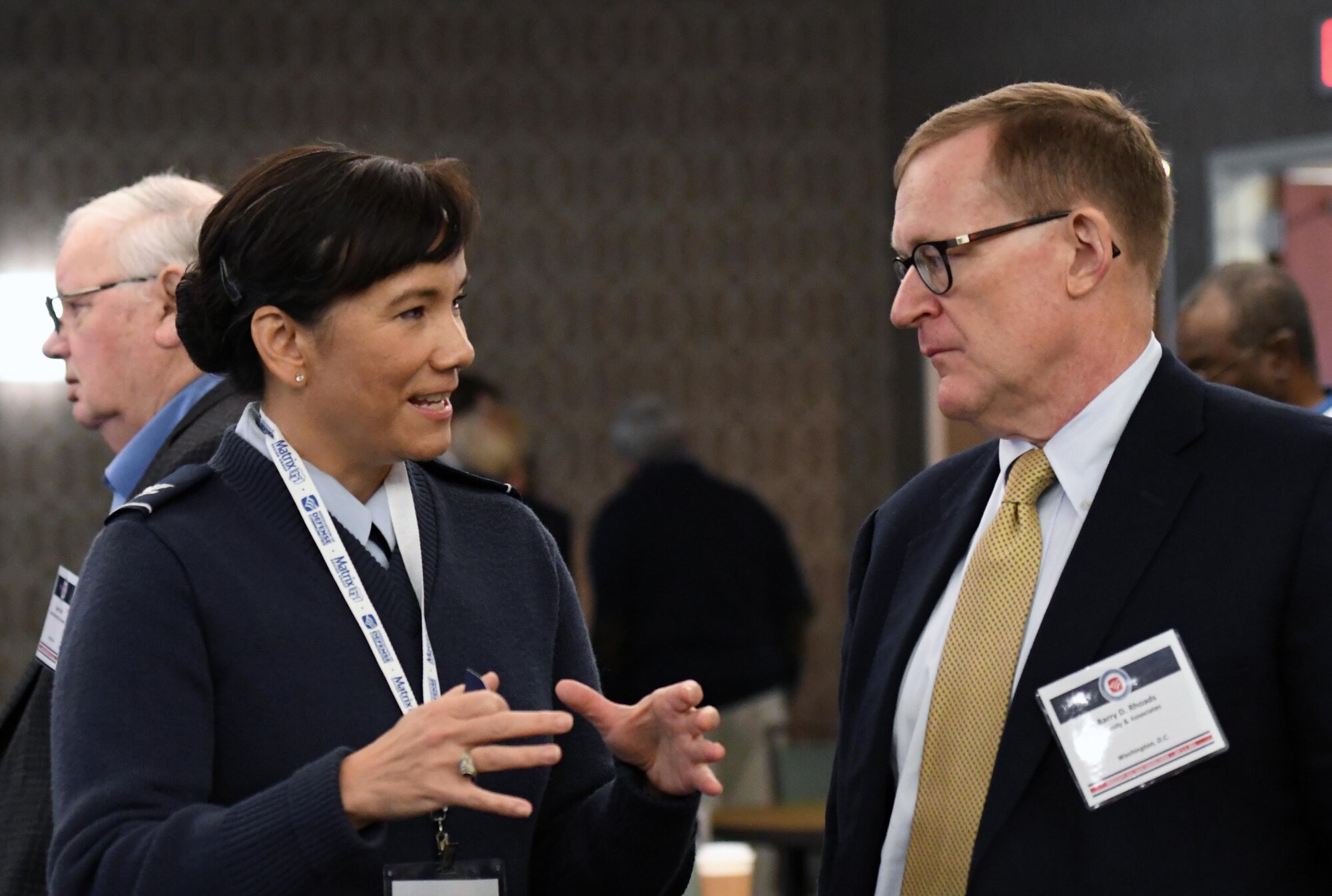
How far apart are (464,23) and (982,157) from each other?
20.0 feet

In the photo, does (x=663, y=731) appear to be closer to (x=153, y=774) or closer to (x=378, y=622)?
(x=378, y=622)

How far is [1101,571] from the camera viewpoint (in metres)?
1.61

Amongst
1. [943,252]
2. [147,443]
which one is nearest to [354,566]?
[943,252]

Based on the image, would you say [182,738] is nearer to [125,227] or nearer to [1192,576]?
[1192,576]

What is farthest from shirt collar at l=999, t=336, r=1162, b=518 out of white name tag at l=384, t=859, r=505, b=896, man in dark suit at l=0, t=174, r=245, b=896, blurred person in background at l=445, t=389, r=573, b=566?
blurred person in background at l=445, t=389, r=573, b=566

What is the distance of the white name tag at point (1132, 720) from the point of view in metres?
1.52

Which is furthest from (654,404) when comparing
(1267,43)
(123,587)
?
(123,587)

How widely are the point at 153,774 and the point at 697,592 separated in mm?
3972

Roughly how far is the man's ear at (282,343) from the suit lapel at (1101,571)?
0.84 meters

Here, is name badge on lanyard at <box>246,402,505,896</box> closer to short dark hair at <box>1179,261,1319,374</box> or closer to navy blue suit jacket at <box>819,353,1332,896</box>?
navy blue suit jacket at <box>819,353,1332,896</box>

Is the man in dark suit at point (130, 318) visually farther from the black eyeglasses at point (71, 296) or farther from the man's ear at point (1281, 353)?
the man's ear at point (1281, 353)

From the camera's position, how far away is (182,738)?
1.55 m

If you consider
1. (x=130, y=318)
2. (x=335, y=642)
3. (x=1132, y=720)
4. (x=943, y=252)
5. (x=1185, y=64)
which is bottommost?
(x=1132, y=720)

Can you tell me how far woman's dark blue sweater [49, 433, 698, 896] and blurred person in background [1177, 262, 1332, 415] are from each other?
2.13 m
